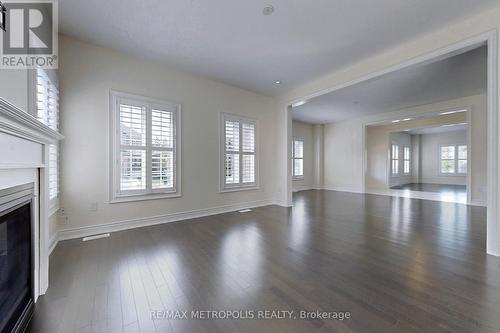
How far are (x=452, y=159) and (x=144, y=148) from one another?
47.2 ft

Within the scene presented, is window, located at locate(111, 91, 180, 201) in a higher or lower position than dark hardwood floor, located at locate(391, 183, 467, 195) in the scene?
higher

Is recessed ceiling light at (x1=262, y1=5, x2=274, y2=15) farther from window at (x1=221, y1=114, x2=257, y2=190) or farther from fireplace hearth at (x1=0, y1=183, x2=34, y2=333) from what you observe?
fireplace hearth at (x1=0, y1=183, x2=34, y2=333)

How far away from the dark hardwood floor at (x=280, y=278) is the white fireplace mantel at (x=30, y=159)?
338 millimetres

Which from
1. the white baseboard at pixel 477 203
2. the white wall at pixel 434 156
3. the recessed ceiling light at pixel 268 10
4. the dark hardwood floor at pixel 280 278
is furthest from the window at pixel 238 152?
the white wall at pixel 434 156

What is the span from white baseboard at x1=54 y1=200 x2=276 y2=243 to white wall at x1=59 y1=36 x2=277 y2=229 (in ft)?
0.21

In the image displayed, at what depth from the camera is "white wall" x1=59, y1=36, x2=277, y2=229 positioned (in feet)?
9.91

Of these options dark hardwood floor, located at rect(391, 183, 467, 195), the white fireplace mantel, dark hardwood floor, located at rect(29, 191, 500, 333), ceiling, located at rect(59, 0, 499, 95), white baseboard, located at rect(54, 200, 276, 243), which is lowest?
dark hardwood floor, located at rect(29, 191, 500, 333)

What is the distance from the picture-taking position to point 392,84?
4570 mm

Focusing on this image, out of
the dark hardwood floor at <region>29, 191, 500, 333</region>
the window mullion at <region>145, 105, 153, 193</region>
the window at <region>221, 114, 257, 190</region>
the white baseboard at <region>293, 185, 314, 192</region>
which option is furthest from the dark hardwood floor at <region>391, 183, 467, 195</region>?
the window mullion at <region>145, 105, 153, 193</region>

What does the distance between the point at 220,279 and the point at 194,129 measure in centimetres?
310

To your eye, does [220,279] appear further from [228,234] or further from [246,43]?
[246,43]

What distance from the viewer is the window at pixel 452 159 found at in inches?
406

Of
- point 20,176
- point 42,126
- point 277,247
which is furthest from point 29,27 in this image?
point 277,247

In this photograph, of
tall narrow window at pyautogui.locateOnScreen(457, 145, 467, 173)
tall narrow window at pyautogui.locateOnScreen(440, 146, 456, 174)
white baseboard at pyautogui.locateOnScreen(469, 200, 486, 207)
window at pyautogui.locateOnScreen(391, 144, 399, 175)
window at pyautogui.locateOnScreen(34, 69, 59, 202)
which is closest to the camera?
window at pyautogui.locateOnScreen(34, 69, 59, 202)
